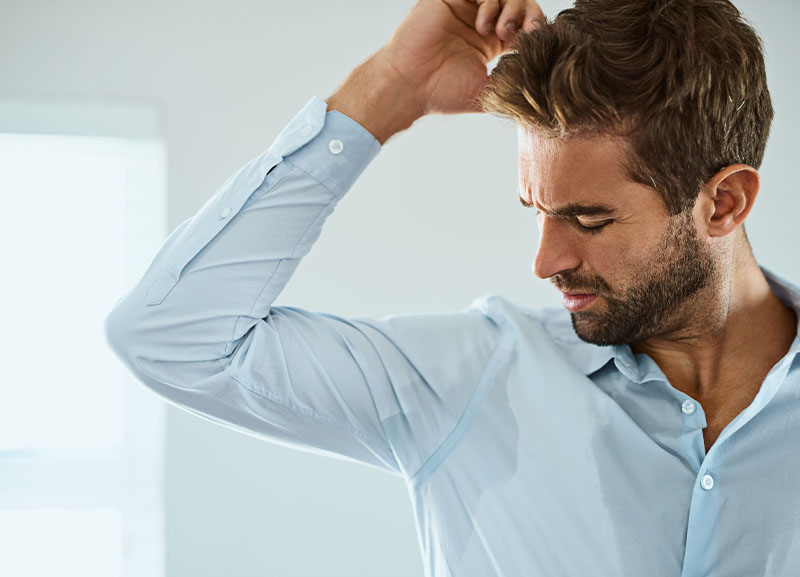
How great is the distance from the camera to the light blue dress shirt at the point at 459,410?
3.45ft

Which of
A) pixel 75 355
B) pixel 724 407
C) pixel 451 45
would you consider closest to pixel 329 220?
pixel 75 355

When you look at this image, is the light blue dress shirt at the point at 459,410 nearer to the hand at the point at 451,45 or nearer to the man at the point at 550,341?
the man at the point at 550,341

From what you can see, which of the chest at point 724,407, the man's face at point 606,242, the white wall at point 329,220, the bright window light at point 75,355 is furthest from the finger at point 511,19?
the bright window light at point 75,355

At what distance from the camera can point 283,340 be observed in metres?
1.10

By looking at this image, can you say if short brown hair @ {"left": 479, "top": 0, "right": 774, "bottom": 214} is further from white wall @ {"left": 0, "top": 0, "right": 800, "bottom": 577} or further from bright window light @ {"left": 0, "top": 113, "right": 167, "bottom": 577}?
bright window light @ {"left": 0, "top": 113, "right": 167, "bottom": 577}

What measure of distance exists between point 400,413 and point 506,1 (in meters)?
0.60

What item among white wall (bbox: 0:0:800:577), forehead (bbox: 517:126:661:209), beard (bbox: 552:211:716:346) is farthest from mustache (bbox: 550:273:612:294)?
white wall (bbox: 0:0:800:577)

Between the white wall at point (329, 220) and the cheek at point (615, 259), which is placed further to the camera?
the white wall at point (329, 220)

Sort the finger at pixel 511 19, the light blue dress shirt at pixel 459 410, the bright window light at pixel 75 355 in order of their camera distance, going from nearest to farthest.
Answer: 1. the light blue dress shirt at pixel 459 410
2. the finger at pixel 511 19
3. the bright window light at pixel 75 355

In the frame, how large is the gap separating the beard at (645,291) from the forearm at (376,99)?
319 mm

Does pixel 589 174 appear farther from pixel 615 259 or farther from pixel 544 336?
pixel 544 336

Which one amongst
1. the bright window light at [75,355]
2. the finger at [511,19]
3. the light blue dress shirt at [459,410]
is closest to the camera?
the light blue dress shirt at [459,410]

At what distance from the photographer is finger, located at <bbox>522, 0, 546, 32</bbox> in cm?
115

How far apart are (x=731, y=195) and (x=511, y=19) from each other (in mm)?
394
